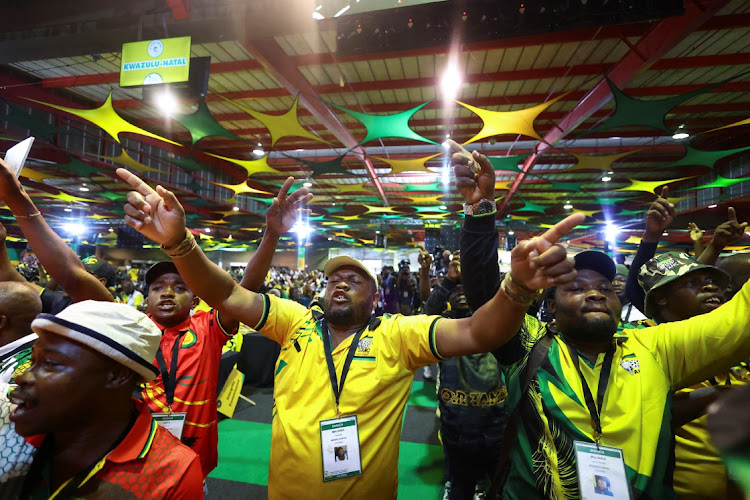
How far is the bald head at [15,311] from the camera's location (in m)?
1.46

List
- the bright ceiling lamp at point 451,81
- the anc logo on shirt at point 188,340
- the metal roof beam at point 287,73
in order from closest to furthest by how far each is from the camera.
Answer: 1. the anc logo on shirt at point 188,340
2. the metal roof beam at point 287,73
3. the bright ceiling lamp at point 451,81

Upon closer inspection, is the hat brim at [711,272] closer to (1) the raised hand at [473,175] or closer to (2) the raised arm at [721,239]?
(2) the raised arm at [721,239]

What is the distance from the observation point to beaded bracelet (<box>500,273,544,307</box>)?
1.12 meters

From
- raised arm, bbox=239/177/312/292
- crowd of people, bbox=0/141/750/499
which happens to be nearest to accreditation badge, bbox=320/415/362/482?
crowd of people, bbox=0/141/750/499

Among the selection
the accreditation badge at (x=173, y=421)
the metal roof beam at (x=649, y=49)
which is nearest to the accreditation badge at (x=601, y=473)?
the accreditation badge at (x=173, y=421)

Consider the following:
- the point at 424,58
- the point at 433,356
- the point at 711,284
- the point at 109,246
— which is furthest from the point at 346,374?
the point at 109,246

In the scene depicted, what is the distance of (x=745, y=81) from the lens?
5.91 metres

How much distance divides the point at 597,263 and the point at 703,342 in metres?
0.47

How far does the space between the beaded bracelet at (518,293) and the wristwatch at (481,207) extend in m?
0.37

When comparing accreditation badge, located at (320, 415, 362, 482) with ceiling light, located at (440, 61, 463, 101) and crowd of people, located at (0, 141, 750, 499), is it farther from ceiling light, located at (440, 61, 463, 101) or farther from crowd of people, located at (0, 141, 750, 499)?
ceiling light, located at (440, 61, 463, 101)

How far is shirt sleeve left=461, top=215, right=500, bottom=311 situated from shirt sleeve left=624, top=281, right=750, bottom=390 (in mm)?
706

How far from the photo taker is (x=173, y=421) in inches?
71.1

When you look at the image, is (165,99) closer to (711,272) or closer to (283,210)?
(283,210)

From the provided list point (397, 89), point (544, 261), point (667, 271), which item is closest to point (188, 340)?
point (544, 261)
